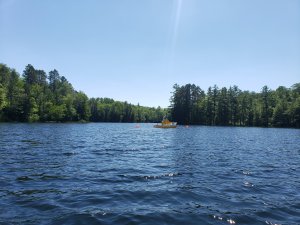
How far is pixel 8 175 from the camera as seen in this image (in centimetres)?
1655

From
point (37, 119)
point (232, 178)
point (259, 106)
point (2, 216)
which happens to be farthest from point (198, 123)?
point (2, 216)

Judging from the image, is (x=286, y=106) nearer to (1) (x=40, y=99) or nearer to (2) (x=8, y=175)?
(1) (x=40, y=99)

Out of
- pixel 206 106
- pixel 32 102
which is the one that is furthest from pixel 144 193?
pixel 206 106

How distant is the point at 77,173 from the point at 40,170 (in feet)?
8.99

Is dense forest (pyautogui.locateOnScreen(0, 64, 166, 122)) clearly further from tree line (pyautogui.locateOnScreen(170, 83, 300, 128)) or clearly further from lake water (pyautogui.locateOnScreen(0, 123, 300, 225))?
lake water (pyautogui.locateOnScreen(0, 123, 300, 225))

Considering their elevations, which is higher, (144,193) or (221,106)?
(221,106)

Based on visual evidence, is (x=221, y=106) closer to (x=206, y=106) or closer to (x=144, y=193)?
(x=206, y=106)

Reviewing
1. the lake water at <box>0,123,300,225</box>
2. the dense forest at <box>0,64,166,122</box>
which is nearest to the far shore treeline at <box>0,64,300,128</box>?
the dense forest at <box>0,64,166,122</box>

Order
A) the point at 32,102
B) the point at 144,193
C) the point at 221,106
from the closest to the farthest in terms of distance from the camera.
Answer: the point at 144,193 < the point at 32,102 < the point at 221,106

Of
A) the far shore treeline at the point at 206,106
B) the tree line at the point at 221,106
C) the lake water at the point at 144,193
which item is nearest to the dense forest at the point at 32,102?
the far shore treeline at the point at 206,106

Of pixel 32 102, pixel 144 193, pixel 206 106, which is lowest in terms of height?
pixel 144 193

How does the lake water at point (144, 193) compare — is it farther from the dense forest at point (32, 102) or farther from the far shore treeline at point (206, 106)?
the far shore treeline at point (206, 106)

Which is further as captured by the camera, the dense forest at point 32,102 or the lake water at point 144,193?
the dense forest at point 32,102

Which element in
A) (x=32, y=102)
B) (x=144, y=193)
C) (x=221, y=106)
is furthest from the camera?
(x=221, y=106)
